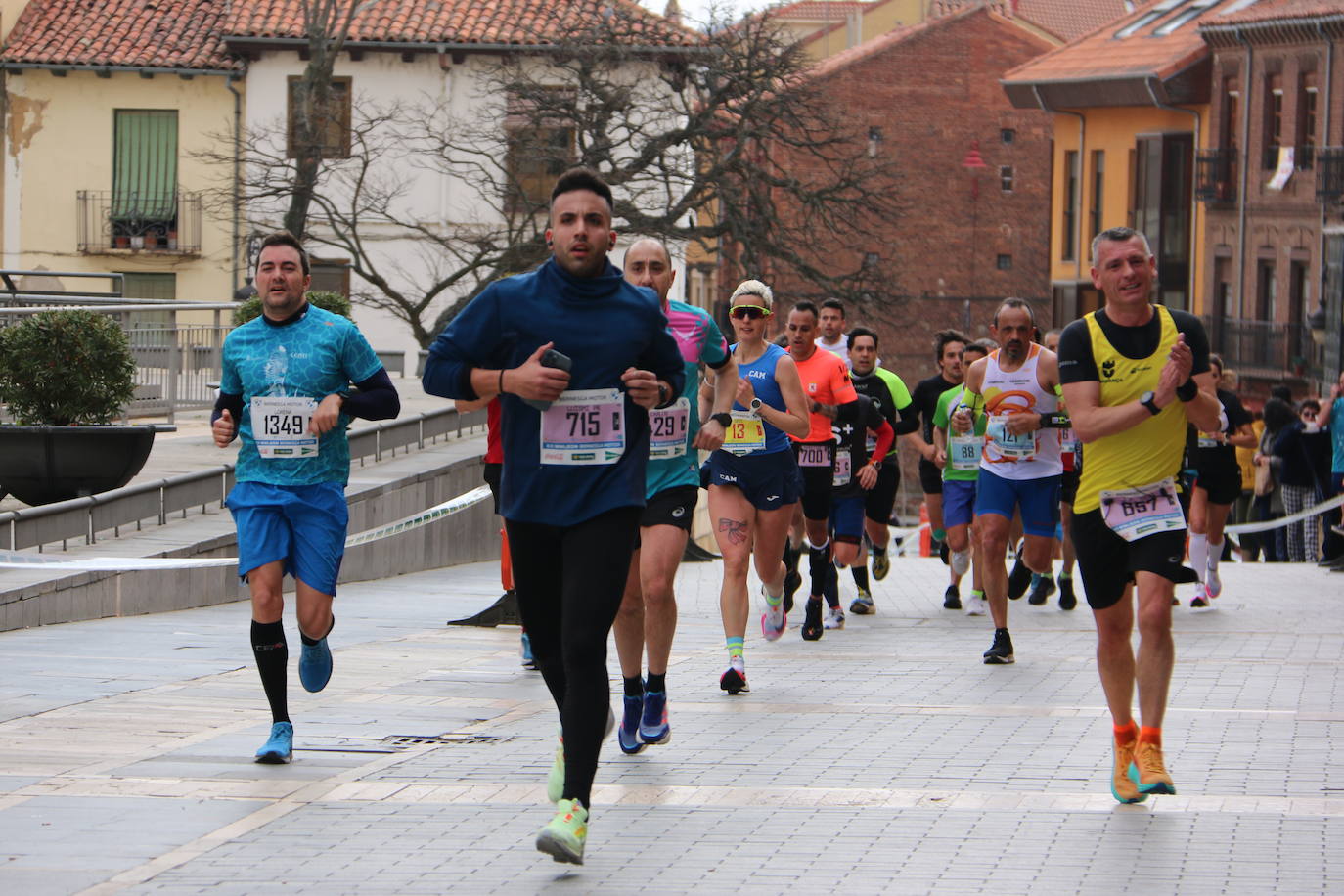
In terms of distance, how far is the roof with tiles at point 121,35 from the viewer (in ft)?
151

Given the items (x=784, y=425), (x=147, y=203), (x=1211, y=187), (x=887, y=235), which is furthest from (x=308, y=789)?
(x=887, y=235)

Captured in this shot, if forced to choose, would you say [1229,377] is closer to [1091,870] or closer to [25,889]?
[1091,870]

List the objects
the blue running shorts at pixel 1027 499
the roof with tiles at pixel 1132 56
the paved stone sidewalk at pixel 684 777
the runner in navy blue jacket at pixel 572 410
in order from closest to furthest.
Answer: the paved stone sidewalk at pixel 684 777
the runner in navy blue jacket at pixel 572 410
the blue running shorts at pixel 1027 499
the roof with tiles at pixel 1132 56

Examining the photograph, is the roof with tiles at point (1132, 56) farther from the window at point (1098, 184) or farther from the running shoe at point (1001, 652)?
the running shoe at point (1001, 652)

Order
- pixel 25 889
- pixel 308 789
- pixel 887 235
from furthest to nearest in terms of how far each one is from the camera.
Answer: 1. pixel 887 235
2. pixel 308 789
3. pixel 25 889

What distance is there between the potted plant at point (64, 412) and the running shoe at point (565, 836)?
385 inches

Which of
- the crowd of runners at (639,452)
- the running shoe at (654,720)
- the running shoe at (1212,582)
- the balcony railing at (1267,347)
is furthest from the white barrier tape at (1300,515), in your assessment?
the balcony railing at (1267,347)

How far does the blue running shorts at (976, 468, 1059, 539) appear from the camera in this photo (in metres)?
12.3

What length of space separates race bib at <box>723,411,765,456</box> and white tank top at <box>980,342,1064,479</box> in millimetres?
1682

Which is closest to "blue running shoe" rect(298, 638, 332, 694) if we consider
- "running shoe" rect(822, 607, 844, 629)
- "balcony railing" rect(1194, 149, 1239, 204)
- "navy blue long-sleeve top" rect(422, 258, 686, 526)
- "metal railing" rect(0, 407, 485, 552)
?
"navy blue long-sleeve top" rect(422, 258, 686, 526)

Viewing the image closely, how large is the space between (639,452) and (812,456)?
263 inches

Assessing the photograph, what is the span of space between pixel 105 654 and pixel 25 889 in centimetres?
550

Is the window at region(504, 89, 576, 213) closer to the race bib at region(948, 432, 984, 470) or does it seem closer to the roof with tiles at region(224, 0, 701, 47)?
the roof with tiles at region(224, 0, 701, 47)

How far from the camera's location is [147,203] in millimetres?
46844
